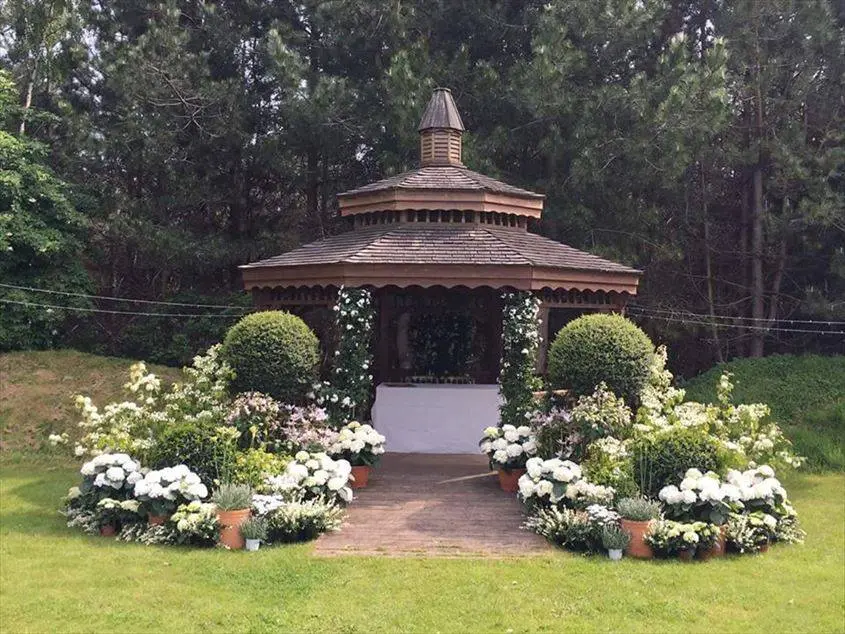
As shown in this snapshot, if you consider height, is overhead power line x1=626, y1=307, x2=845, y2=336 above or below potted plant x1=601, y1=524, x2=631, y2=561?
above

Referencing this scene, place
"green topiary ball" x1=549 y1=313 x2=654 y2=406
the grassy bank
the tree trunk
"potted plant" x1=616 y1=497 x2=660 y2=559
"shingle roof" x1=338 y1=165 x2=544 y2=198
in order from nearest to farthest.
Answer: "potted plant" x1=616 y1=497 x2=660 y2=559
"green topiary ball" x1=549 y1=313 x2=654 y2=406
"shingle roof" x1=338 y1=165 x2=544 y2=198
the grassy bank
the tree trunk

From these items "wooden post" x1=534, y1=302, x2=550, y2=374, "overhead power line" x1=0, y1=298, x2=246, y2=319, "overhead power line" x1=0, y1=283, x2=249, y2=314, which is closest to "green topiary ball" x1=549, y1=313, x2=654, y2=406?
"wooden post" x1=534, y1=302, x2=550, y2=374

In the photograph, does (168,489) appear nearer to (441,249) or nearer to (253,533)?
(253,533)

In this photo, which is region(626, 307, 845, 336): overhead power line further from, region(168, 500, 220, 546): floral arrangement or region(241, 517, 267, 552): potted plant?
region(168, 500, 220, 546): floral arrangement

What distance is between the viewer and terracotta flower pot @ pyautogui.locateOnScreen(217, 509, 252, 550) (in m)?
6.92

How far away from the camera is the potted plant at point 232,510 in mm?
6934

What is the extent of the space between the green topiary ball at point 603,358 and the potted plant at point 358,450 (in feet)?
7.99

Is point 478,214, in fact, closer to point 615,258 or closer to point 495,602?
point 615,258

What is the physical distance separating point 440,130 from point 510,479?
6.85m

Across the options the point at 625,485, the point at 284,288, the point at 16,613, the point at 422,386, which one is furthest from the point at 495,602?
the point at 284,288

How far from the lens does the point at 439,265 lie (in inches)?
407

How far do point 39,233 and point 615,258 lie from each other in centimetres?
1228

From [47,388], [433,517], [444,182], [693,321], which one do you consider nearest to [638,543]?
[433,517]

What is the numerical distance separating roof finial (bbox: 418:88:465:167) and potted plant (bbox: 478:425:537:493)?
5.84 metres
